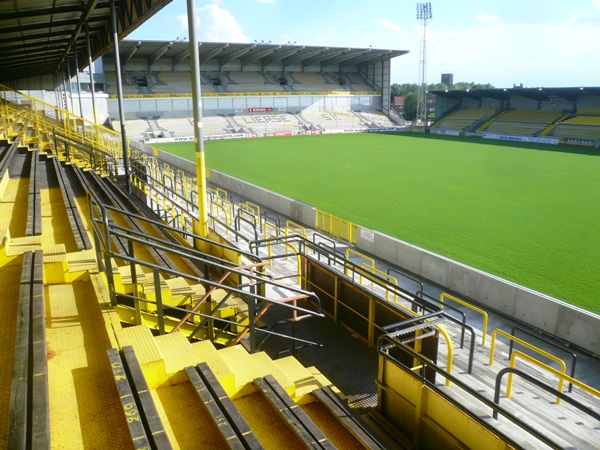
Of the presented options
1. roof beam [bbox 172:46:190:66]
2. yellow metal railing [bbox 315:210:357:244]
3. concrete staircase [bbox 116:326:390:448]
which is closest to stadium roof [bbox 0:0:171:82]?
yellow metal railing [bbox 315:210:357:244]

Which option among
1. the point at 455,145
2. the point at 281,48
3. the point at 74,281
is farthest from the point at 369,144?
the point at 74,281

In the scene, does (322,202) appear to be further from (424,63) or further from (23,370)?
(424,63)

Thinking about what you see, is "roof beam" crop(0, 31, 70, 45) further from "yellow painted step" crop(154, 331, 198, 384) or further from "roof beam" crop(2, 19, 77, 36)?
"yellow painted step" crop(154, 331, 198, 384)

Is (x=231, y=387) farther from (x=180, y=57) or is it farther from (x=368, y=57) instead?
(x=368, y=57)

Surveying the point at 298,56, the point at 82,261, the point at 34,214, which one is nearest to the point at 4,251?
the point at 82,261

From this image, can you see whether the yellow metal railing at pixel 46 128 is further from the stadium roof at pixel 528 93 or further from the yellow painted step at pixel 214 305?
the stadium roof at pixel 528 93

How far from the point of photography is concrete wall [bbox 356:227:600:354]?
8938mm

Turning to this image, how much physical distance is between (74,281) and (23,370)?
2.71 m

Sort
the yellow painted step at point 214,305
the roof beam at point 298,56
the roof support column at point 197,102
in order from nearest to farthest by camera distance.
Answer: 1. the yellow painted step at point 214,305
2. the roof support column at point 197,102
3. the roof beam at point 298,56

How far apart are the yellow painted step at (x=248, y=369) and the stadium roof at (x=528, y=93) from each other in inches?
2016

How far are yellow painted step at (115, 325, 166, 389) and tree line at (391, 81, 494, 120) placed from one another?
9108 cm

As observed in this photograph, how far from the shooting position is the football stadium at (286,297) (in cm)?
390

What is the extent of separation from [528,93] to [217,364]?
58471 mm

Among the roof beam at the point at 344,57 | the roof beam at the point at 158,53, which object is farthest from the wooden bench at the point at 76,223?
the roof beam at the point at 344,57
